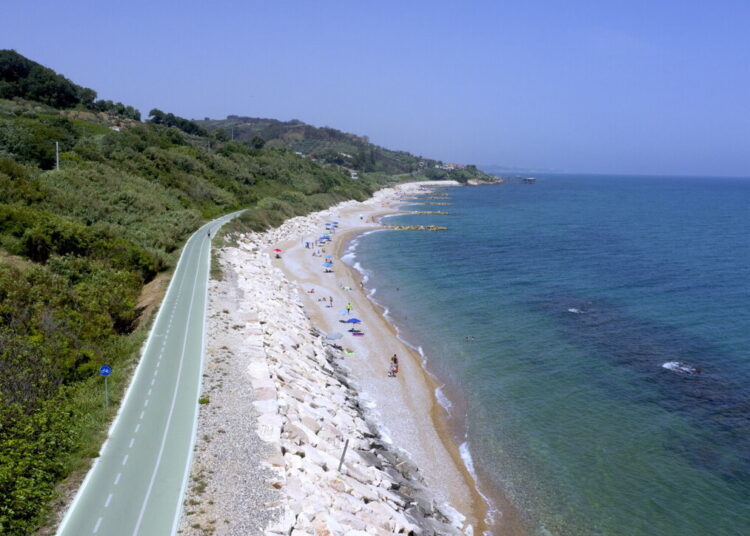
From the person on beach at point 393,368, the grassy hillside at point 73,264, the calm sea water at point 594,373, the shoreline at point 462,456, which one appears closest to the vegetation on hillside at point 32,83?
the grassy hillside at point 73,264

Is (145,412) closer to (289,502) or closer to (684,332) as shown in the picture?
(289,502)

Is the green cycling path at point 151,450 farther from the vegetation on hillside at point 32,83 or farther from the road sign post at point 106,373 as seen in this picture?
the vegetation on hillside at point 32,83

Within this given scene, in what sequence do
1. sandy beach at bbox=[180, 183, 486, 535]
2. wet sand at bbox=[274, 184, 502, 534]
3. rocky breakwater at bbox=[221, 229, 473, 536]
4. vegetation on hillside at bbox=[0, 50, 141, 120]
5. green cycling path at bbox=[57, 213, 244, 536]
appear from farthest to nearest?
vegetation on hillside at bbox=[0, 50, 141, 120]
wet sand at bbox=[274, 184, 502, 534]
rocky breakwater at bbox=[221, 229, 473, 536]
sandy beach at bbox=[180, 183, 486, 535]
green cycling path at bbox=[57, 213, 244, 536]

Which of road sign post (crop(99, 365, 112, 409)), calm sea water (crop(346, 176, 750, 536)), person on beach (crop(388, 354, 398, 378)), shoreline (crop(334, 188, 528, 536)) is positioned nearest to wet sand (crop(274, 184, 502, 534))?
shoreline (crop(334, 188, 528, 536))

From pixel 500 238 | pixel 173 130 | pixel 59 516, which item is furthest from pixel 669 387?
pixel 173 130

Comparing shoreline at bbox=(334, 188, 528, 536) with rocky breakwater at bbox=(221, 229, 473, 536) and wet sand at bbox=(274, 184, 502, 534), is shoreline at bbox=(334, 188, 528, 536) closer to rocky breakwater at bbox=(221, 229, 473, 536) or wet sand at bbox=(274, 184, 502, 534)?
wet sand at bbox=(274, 184, 502, 534)
